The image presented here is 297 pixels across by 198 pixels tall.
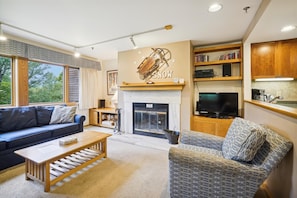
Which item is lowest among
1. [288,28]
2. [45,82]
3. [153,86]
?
[153,86]

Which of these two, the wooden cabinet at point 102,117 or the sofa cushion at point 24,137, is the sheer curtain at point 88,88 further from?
the sofa cushion at point 24,137

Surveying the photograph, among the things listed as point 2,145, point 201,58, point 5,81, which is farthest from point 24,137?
point 201,58

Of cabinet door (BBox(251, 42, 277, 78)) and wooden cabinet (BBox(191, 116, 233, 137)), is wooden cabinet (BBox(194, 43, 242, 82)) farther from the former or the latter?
wooden cabinet (BBox(191, 116, 233, 137))

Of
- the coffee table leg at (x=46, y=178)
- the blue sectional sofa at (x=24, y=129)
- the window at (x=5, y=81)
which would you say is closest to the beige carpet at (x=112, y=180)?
the coffee table leg at (x=46, y=178)

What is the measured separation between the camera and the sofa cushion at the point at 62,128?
294 centimetres

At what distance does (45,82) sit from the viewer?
4.05 metres

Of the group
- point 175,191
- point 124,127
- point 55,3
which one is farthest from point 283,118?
point 124,127

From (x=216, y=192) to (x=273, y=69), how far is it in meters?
3.00

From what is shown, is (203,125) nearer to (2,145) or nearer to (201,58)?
(201,58)

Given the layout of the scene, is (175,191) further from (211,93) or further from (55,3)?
(55,3)

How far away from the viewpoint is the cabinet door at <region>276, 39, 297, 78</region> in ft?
9.59

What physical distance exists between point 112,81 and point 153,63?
2.05 meters

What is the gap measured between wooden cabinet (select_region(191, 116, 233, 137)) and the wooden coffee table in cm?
214

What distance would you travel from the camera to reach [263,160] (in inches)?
50.0
